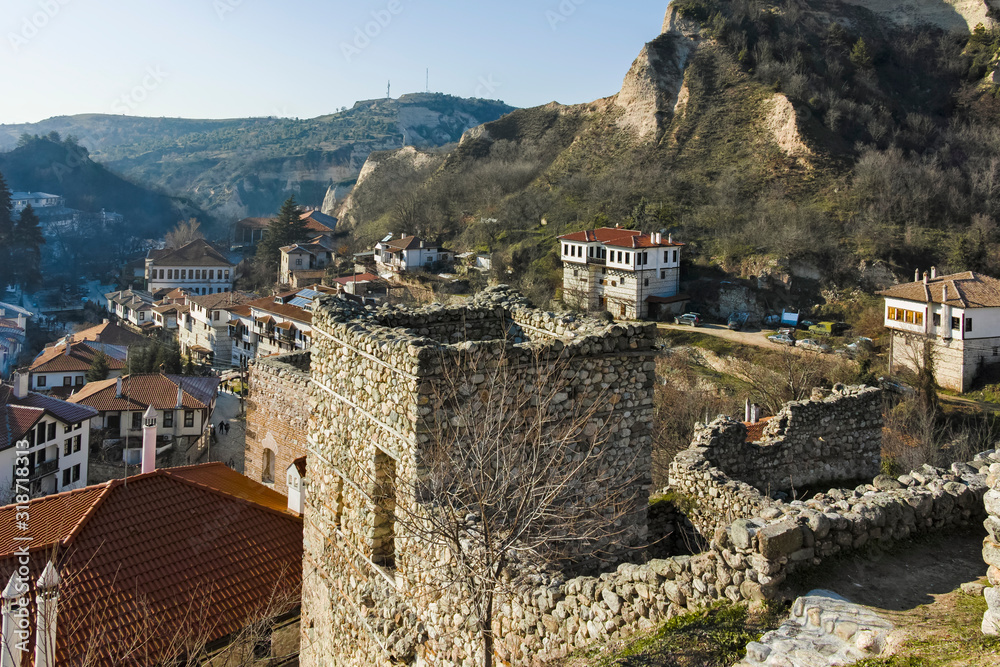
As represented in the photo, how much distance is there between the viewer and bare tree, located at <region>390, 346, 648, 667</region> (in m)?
4.86

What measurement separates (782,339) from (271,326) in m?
32.0

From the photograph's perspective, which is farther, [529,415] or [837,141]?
[837,141]

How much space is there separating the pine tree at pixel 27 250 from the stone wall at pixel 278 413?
84289mm

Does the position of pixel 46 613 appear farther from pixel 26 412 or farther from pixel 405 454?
pixel 26 412

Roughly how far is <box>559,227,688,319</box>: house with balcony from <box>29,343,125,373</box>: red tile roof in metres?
29.9

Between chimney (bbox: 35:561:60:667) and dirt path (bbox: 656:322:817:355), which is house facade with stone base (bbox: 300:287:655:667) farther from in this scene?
dirt path (bbox: 656:322:817:355)

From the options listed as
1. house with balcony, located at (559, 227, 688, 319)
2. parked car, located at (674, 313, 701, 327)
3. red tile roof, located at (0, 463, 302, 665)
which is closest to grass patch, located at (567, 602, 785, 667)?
red tile roof, located at (0, 463, 302, 665)

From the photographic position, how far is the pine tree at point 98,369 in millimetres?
44781

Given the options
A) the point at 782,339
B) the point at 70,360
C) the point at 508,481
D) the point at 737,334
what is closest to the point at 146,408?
the point at 70,360

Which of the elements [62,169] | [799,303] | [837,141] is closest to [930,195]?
[837,141]

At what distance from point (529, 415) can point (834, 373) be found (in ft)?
104

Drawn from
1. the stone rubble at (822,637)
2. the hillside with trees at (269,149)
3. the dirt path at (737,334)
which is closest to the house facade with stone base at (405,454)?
the stone rubble at (822,637)

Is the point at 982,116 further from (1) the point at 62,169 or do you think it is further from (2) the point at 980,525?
(1) the point at 62,169

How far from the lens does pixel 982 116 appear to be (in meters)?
64.5
